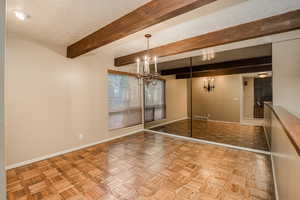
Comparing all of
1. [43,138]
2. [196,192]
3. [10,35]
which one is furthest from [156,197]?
[10,35]

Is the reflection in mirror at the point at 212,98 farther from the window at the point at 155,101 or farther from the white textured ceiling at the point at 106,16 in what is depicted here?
the white textured ceiling at the point at 106,16

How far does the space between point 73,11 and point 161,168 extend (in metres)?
2.79

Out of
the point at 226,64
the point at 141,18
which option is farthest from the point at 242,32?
the point at 226,64

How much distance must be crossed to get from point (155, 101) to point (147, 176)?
344cm

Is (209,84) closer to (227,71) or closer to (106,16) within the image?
(227,71)

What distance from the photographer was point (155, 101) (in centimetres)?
542

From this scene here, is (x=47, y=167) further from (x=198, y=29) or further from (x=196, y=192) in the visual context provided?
(x=198, y=29)

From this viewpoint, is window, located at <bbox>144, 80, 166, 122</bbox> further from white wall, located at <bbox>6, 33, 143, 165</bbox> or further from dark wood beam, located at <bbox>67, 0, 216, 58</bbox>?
dark wood beam, located at <bbox>67, 0, 216, 58</bbox>

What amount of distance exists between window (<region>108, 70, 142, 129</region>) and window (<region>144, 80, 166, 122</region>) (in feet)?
1.21

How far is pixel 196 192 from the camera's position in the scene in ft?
5.99

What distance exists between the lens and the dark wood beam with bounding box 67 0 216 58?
1.39 meters

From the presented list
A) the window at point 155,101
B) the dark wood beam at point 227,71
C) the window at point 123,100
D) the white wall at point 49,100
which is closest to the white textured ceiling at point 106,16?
the white wall at point 49,100

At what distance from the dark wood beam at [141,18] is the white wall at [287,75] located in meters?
2.62

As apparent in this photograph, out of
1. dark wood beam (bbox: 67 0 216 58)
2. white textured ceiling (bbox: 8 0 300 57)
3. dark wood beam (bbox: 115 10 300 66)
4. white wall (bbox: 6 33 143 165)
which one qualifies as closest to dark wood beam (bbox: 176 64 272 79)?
dark wood beam (bbox: 115 10 300 66)
